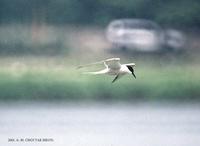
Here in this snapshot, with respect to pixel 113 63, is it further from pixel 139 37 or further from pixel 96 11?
pixel 96 11

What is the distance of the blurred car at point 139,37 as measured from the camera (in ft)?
20.8

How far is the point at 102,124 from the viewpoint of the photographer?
6629 mm

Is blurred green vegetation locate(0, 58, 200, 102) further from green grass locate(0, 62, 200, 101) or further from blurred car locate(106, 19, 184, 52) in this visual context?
blurred car locate(106, 19, 184, 52)

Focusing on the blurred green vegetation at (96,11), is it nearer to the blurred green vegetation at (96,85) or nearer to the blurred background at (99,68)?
the blurred background at (99,68)

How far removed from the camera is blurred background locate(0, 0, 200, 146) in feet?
20.3

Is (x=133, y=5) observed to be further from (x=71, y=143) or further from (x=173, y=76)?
(x=71, y=143)

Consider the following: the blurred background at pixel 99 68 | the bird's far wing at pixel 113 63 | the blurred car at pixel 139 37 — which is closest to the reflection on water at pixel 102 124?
the blurred background at pixel 99 68

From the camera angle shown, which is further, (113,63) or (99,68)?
(99,68)

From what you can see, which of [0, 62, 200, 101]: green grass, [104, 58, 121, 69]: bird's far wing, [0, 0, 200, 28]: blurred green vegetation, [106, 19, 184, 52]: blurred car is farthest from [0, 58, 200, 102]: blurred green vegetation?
[104, 58, 121, 69]: bird's far wing

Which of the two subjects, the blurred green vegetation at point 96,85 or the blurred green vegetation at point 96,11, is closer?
the blurred green vegetation at point 96,85

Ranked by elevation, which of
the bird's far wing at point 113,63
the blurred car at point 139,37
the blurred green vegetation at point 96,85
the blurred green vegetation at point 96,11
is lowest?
the bird's far wing at point 113,63

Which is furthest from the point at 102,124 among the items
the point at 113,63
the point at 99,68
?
the point at 113,63

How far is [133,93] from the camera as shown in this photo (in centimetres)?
674

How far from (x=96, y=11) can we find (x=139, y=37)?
14.5 inches
